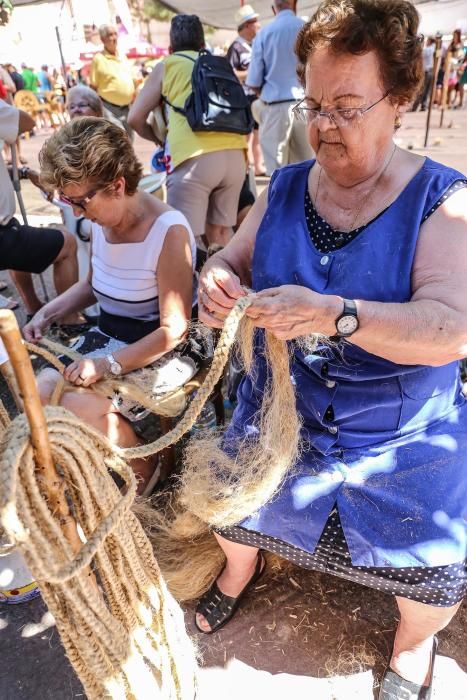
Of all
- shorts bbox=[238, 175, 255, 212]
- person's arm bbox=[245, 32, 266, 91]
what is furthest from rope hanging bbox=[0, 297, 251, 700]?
person's arm bbox=[245, 32, 266, 91]

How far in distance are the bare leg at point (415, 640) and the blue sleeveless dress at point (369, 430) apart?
0.28 ft

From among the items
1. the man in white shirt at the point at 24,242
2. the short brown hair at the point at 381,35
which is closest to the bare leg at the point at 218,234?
the man in white shirt at the point at 24,242

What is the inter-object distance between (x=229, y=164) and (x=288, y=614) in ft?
8.20

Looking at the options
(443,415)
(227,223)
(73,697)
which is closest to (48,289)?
(227,223)

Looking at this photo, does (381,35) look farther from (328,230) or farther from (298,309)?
(298,309)

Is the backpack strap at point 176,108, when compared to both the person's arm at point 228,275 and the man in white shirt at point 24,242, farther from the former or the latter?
the person's arm at point 228,275

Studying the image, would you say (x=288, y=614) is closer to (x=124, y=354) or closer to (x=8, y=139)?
(x=124, y=354)

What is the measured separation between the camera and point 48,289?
4375 millimetres

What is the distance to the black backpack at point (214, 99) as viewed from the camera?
298 centimetres

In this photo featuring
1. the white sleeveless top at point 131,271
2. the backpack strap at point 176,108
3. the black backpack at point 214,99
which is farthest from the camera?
the backpack strap at point 176,108

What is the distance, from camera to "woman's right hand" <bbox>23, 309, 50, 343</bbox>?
228 centimetres

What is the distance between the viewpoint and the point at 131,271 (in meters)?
2.05

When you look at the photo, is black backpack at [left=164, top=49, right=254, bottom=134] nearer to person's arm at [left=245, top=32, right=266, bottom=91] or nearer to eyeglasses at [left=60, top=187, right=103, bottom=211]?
eyeglasses at [left=60, top=187, right=103, bottom=211]

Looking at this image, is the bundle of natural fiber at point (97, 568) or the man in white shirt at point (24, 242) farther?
the man in white shirt at point (24, 242)
